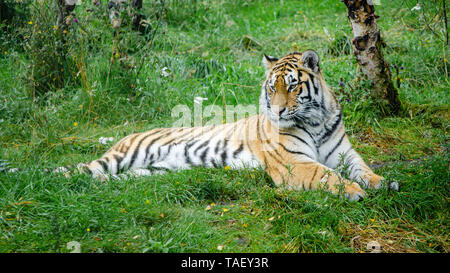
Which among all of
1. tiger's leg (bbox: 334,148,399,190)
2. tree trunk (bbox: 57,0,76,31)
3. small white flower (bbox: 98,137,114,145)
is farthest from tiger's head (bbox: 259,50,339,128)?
tree trunk (bbox: 57,0,76,31)

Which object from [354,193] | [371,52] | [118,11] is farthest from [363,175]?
[118,11]

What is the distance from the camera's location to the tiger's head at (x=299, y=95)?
452 cm

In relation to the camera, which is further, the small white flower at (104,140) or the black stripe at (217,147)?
the small white flower at (104,140)

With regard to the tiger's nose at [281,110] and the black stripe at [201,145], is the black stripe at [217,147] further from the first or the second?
the tiger's nose at [281,110]

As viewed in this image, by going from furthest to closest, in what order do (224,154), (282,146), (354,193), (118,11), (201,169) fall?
(118,11) → (224,154) → (282,146) → (201,169) → (354,193)

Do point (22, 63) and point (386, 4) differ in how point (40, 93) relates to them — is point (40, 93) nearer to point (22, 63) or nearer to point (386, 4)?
point (22, 63)

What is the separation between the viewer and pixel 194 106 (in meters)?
6.56

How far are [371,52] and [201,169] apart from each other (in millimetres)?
2841

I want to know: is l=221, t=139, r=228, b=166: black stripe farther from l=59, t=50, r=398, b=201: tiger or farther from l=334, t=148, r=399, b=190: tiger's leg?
l=334, t=148, r=399, b=190: tiger's leg

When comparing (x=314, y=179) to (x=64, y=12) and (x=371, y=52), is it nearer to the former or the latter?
(x=371, y=52)

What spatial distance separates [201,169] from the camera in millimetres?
4480

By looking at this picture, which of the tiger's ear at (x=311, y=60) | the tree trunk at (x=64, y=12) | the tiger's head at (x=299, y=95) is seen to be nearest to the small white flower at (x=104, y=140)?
the tree trunk at (x=64, y=12)

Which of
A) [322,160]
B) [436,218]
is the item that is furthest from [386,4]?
[436,218]

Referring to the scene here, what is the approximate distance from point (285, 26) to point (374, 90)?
14.5 ft
